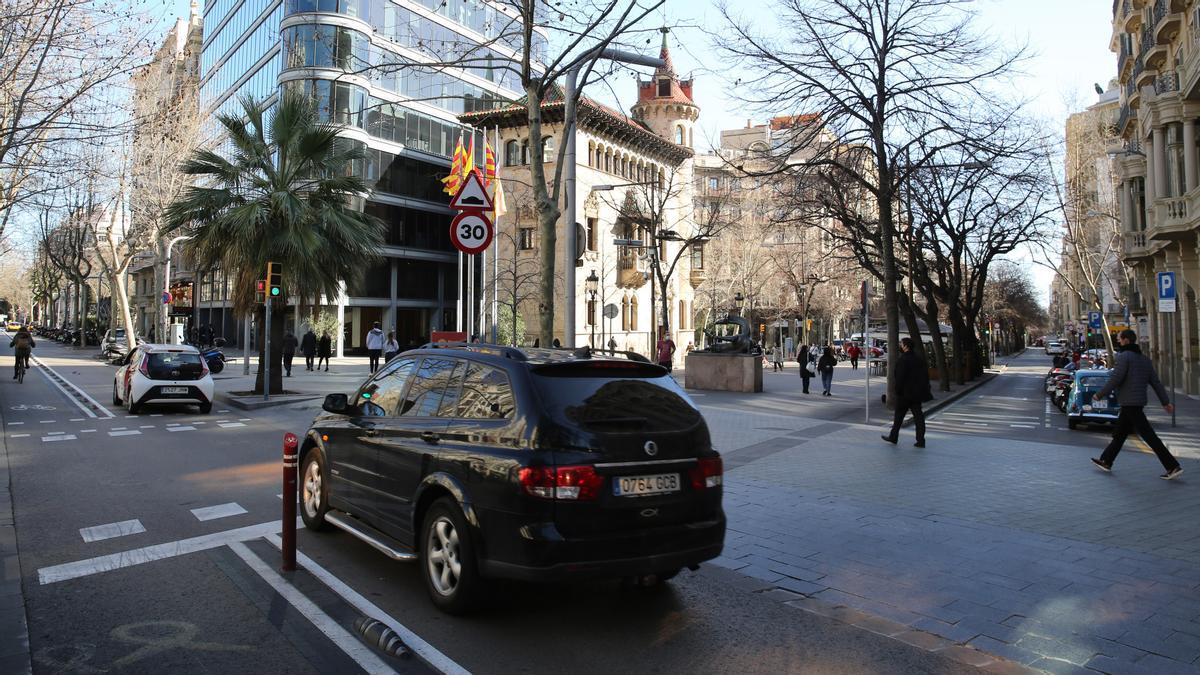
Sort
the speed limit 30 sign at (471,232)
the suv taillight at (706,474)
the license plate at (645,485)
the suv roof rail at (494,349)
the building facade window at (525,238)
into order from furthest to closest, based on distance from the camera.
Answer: the building facade window at (525,238), the speed limit 30 sign at (471,232), the suv roof rail at (494,349), the suv taillight at (706,474), the license plate at (645,485)

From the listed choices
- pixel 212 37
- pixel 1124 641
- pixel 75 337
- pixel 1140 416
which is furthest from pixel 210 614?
pixel 75 337

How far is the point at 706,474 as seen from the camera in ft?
15.4

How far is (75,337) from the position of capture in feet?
203

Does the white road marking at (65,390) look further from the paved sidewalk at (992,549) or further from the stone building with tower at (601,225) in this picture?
the stone building with tower at (601,225)

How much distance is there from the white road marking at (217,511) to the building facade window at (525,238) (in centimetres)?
4157

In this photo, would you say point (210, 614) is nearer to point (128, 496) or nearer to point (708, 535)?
point (708, 535)

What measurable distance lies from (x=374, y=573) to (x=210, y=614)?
109cm

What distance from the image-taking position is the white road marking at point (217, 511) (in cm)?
704

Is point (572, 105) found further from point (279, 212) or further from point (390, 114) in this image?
point (390, 114)

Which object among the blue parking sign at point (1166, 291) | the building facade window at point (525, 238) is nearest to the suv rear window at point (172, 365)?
the blue parking sign at point (1166, 291)

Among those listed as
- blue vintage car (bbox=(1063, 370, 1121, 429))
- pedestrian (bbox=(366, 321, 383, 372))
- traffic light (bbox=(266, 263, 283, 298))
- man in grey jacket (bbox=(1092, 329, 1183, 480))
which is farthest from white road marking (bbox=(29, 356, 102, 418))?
blue vintage car (bbox=(1063, 370, 1121, 429))

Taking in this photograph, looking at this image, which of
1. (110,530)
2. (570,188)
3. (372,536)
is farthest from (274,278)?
(372,536)

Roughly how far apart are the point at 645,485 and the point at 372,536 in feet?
7.27

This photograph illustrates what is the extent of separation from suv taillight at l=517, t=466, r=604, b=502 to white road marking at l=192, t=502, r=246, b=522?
444 centimetres
